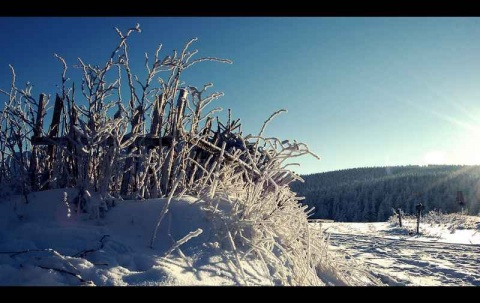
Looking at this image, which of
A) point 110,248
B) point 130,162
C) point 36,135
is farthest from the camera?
point 36,135

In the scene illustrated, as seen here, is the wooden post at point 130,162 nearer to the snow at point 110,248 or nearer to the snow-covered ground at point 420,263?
the snow at point 110,248

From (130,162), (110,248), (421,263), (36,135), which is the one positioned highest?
(36,135)

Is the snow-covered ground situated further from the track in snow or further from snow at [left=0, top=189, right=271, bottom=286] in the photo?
snow at [left=0, top=189, right=271, bottom=286]

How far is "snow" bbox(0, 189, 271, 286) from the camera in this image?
1616 mm

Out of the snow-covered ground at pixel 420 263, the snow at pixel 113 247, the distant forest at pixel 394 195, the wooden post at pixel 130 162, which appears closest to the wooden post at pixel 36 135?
the snow at pixel 113 247

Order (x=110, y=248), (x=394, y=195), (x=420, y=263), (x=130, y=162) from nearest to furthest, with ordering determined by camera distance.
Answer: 1. (x=110, y=248)
2. (x=130, y=162)
3. (x=420, y=263)
4. (x=394, y=195)

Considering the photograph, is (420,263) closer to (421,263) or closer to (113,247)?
(421,263)

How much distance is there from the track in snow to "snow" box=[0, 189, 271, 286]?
2.68 meters

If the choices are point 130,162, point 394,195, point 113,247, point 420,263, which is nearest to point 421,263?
point 420,263

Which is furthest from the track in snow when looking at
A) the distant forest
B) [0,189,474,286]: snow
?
the distant forest

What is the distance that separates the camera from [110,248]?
1938 mm

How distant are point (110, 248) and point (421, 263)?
7307mm
